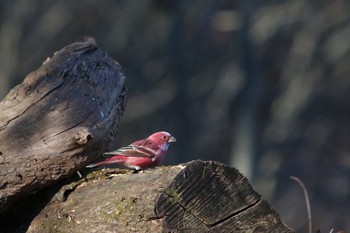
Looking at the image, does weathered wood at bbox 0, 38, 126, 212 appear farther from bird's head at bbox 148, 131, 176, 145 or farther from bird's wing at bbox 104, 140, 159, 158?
bird's head at bbox 148, 131, 176, 145

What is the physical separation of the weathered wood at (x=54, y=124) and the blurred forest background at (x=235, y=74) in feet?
46.4

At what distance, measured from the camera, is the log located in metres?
4.98

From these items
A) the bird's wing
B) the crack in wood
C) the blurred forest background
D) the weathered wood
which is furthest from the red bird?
the blurred forest background

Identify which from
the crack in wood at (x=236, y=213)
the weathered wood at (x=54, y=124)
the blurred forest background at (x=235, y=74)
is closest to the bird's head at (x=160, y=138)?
the weathered wood at (x=54, y=124)

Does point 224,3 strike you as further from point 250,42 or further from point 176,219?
point 176,219

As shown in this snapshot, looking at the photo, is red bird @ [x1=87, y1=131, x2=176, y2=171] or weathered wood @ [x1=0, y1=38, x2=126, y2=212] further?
red bird @ [x1=87, y1=131, x2=176, y2=171]

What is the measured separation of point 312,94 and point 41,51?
18.5 feet

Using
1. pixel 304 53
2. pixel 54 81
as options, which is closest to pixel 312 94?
pixel 304 53

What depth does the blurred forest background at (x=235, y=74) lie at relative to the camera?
2091cm

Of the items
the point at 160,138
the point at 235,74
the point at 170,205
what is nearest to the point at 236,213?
the point at 170,205

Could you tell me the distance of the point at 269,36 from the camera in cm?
2336

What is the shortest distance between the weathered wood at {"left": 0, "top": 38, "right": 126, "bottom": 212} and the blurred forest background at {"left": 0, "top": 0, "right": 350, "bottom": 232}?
1415cm

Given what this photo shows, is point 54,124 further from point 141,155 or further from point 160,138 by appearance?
point 160,138

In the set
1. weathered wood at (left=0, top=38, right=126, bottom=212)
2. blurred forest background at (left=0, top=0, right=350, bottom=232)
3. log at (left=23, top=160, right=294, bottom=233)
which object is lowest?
log at (left=23, top=160, right=294, bottom=233)
